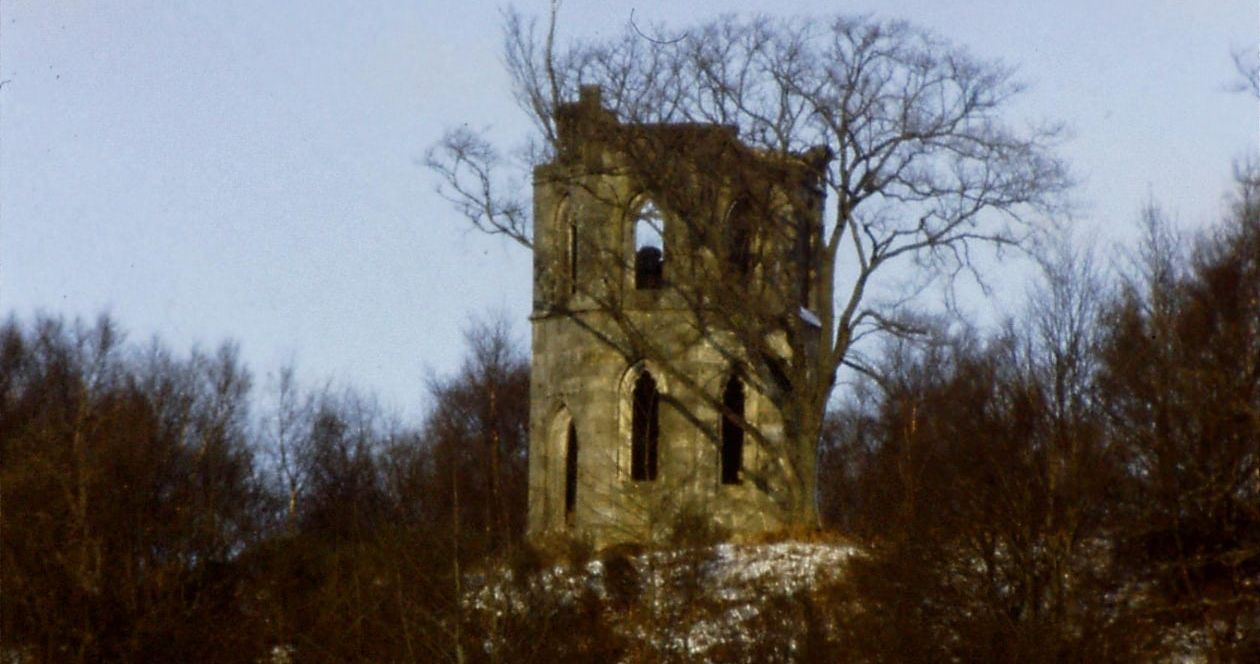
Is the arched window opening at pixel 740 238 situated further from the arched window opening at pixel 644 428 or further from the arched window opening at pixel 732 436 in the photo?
the arched window opening at pixel 644 428

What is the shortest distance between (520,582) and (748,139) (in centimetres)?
937

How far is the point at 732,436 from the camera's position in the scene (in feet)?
119

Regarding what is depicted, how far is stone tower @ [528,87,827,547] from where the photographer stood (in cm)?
Answer: 3516

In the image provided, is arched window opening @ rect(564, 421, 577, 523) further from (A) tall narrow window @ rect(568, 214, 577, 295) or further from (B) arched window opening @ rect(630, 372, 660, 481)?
(A) tall narrow window @ rect(568, 214, 577, 295)

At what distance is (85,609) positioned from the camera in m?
28.2

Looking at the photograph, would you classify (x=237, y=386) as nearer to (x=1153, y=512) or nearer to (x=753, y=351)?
(x=753, y=351)

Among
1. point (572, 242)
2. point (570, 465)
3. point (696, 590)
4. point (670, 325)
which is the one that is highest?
point (572, 242)

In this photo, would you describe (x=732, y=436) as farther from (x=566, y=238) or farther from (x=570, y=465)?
(x=566, y=238)

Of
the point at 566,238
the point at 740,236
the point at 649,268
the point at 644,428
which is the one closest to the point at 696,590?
the point at 644,428

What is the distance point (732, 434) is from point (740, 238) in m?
3.05

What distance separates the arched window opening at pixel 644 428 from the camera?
117ft

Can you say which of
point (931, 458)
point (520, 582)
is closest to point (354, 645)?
point (520, 582)

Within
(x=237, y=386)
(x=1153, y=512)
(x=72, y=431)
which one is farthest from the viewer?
(x=237, y=386)

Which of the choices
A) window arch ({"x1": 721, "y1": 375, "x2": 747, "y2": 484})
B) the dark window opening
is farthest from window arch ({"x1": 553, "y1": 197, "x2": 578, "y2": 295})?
window arch ({"x1": 721, "y1": 375, "x2": 747, "y2": 484})
